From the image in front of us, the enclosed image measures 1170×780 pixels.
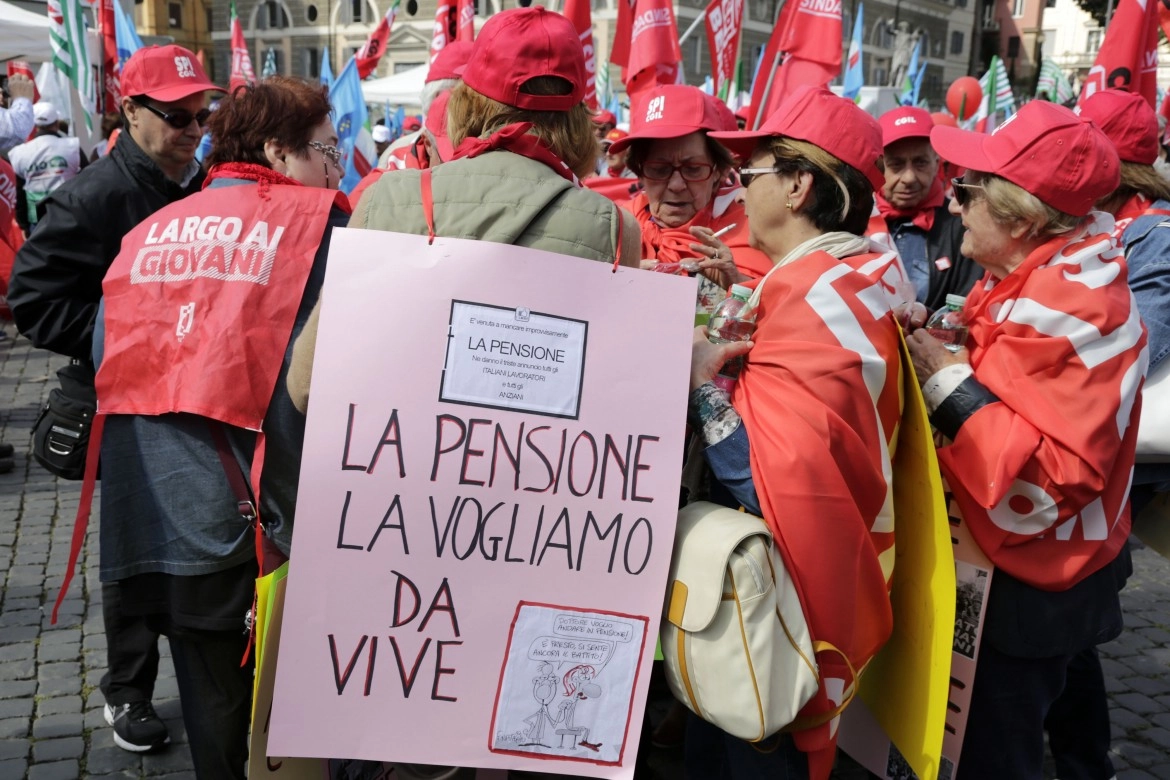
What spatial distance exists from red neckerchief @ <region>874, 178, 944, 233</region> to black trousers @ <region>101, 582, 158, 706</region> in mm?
3501

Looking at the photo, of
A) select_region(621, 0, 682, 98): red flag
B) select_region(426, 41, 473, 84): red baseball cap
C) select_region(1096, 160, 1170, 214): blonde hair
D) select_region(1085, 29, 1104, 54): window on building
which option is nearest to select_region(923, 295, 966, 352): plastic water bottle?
select_region(1096, 160, 1170, 214): blonde hair

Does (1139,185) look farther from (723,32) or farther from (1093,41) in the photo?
(1093,41)

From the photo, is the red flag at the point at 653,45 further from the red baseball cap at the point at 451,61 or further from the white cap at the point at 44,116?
the white cap at the point at 44,116

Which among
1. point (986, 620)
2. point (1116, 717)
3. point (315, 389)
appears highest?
point (315, 389)

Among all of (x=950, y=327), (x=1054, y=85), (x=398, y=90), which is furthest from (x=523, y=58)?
(x=398, y=90)

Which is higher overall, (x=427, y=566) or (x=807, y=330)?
(x=807, y=330)

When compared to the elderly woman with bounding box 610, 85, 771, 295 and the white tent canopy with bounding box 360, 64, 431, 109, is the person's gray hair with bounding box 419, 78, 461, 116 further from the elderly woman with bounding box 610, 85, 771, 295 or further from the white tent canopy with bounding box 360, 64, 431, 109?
the white tent canopy with bounding box 360, 64, 431, 109

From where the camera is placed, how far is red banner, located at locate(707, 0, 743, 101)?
791 cm

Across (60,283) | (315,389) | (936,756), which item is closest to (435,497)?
(315,389)

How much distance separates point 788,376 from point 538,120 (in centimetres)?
71

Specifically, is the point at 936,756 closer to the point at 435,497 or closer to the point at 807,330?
the point at 807,330

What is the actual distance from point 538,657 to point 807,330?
81 cm

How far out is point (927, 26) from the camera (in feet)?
238

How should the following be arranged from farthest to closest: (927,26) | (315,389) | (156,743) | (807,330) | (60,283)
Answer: (927,26) < (156,743) < (60,283) < (807,330) < (315,389)
